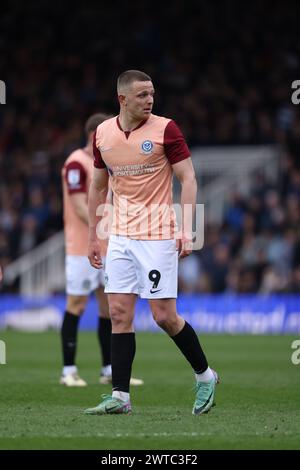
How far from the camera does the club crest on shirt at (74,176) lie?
38.5ft

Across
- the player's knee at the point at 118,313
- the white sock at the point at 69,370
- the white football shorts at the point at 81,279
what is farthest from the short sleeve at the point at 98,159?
the white sock at the point at 69,370

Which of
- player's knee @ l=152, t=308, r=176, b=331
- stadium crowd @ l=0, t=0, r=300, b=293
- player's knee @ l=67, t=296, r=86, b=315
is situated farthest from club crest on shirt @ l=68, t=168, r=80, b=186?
stadium crowd @ l=0, t=0, r=300, b=293

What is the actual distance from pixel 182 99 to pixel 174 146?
1865cm

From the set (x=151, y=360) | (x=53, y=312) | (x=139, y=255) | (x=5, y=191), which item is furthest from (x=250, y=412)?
(x=5, y=191)

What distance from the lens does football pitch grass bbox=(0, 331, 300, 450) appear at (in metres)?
7.15

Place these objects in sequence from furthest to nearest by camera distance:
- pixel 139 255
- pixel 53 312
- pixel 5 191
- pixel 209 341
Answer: pixel 5 191
pixel 53 312
pixel 209 341
pixel 139 255

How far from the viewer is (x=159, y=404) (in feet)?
31.4

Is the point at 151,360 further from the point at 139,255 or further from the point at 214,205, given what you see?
the point at 214,205

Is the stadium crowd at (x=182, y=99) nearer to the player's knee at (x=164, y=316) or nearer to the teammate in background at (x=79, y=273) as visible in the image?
the teammate in background at (x=79, y=273)

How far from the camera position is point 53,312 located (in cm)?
2239

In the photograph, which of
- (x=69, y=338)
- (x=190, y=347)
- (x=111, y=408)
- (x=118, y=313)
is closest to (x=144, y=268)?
(x=118, y=313)

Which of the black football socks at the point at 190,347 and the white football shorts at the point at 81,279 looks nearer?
the black football socks at the point at 190,347

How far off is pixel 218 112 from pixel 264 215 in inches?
170

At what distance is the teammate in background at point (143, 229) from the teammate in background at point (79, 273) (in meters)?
2.87
